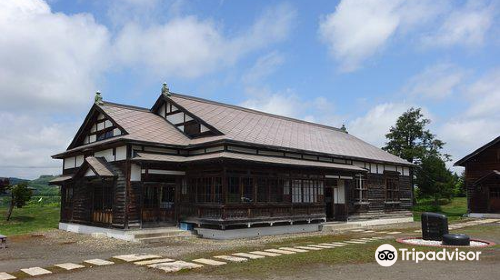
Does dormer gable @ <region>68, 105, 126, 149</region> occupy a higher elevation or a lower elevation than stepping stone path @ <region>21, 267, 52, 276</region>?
higher

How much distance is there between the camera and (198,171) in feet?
57.1

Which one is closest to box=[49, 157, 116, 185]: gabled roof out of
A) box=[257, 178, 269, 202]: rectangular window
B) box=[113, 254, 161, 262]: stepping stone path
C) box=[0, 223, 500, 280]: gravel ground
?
box=[0, 223, 500, 280]: gravel ground

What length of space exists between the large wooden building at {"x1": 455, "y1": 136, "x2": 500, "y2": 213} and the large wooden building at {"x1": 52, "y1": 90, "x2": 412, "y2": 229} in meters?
11.0

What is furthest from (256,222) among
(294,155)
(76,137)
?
(76,137)

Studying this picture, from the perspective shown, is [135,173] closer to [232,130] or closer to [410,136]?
[232,130]

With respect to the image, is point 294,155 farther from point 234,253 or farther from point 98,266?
point 98,266

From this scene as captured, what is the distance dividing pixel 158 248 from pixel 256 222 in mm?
4632

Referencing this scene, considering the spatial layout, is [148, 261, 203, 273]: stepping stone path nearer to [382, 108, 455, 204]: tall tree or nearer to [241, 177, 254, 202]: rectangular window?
[241, 177, 254, 202]: rectangular window

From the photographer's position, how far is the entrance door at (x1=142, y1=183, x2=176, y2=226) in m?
17.1

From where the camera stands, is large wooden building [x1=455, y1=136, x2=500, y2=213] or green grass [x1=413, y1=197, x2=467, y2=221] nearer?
large wooden building [x1=455, y1=136, x2=500, y2=213]

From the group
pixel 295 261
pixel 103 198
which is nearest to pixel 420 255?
pixel 295 261

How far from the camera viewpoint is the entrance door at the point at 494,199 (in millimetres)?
28703

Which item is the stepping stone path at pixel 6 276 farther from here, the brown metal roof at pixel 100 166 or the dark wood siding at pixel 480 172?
the dark wood siding at pixel 480 172

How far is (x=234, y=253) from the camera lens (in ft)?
39.8
